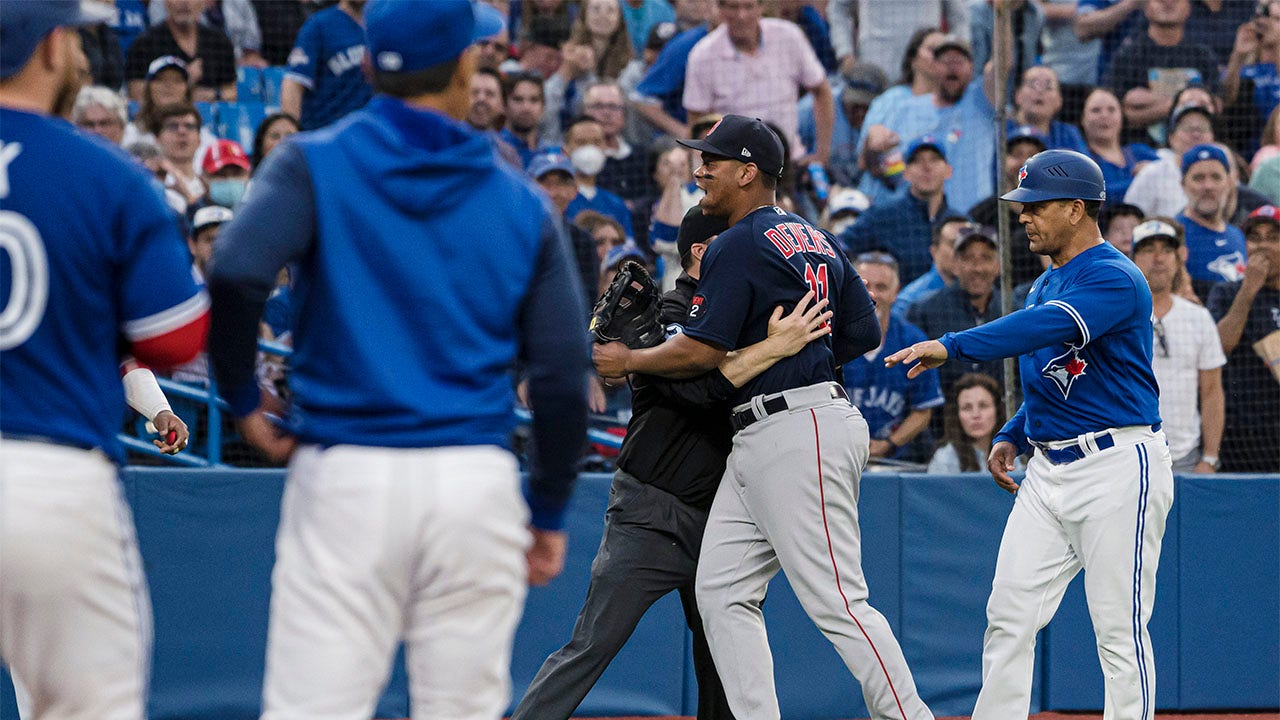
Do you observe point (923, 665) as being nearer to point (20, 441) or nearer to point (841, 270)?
point (841, 270)

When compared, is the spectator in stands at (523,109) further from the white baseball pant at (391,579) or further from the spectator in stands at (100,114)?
the white baseball pant at (391,579)

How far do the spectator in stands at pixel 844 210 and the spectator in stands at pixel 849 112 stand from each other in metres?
0.99

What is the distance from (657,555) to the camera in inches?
204

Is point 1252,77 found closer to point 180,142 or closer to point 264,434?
point 180,142

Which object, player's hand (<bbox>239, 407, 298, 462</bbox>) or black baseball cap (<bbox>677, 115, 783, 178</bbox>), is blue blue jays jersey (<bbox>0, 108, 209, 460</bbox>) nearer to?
player's hand (<bbox>239, 407, 298, 462</bbox>)

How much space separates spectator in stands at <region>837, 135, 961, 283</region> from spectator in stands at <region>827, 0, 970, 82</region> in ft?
5.96

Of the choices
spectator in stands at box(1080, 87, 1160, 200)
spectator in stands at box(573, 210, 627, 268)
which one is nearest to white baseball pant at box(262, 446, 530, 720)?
spectator in stands at box(573, 210, 627, 268)

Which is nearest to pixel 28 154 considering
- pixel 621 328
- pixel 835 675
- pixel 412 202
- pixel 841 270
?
pixel 412 202

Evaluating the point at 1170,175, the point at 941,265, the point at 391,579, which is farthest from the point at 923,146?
the point at 391,579

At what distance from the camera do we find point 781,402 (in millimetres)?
4828

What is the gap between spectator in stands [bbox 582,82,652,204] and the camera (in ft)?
32.2

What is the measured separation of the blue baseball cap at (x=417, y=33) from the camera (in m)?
2.73

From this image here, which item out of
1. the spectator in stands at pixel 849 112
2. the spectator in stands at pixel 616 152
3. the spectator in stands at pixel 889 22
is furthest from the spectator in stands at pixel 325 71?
the spectator in stands at pixel 889 22

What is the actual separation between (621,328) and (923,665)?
9.76 ft
